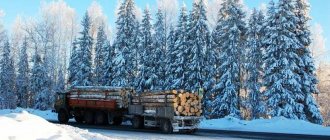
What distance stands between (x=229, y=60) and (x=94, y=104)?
15.8 meters

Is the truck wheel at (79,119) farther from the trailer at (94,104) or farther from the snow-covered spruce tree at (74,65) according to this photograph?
the snow-covered spruce tree at (74,65)

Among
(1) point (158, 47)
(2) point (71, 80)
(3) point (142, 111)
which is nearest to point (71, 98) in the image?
(3) point (142, 111)

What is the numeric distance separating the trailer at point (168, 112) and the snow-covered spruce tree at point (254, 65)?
1978cm

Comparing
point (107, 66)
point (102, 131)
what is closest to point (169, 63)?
point (107, 66)

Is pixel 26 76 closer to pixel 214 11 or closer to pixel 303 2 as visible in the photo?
pixel 214 11

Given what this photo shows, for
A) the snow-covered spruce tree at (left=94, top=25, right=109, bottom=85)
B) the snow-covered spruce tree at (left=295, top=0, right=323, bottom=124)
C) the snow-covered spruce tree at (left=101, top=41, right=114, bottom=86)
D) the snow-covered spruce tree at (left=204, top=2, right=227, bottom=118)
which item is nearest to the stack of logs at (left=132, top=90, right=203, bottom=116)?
the snow-covered spruce tree at (left=295, top=0, right=323, bottom=124)

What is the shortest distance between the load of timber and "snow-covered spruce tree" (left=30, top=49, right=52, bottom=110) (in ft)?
96.9

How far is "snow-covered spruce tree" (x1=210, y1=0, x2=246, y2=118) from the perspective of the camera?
40.3 m

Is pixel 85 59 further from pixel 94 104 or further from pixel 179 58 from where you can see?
pixel 94 104

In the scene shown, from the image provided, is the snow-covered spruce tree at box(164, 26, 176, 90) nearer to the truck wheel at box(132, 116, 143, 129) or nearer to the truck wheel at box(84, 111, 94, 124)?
the truck wheel at box(84, 111, 94, 124)

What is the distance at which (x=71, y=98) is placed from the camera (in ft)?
104

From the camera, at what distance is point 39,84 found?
201 ft

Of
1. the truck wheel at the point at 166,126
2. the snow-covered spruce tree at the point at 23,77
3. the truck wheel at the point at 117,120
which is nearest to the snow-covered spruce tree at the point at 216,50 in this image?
the truck wheel at the point at 117,120

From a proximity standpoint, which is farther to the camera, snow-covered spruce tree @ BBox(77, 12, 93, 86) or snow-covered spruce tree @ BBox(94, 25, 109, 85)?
snow-covered spruce tree @ BBox(94, 25, 109, 85)
